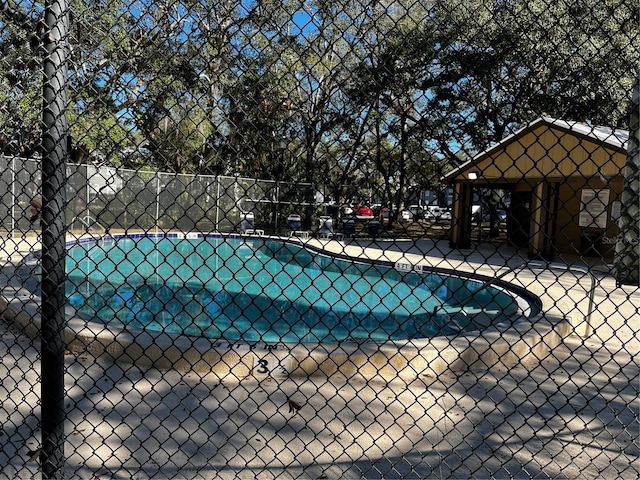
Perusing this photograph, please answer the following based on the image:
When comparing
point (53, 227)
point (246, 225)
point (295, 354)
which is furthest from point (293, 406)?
point (246, 225)

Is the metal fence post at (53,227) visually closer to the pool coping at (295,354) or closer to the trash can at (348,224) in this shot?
the trash can at (348,224)

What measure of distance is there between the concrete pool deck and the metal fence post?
601mm

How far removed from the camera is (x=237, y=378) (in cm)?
339

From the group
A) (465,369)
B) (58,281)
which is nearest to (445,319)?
(465,369)

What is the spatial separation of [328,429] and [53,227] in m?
1.76

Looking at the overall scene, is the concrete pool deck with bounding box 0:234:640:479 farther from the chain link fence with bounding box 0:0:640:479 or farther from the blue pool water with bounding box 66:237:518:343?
the blue pool water with bounding box 66:237:518:343

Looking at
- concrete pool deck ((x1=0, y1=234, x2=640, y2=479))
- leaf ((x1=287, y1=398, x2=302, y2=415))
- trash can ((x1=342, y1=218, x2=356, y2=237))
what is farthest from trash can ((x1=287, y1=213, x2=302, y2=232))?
leaf ((x1=287, y1=398, x2=302, y2=415))

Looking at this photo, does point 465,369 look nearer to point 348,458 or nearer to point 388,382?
point 388,382

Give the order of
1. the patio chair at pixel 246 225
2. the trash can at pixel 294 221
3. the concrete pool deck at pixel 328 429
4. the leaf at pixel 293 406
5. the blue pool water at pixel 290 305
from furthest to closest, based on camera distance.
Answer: the trash can at pixel 294 221
the blue pool water at pixel 290 305
the patio chair at pixel 246 225
the leaf at pixel 293 406
the concrete pool deck at pixel 328 429

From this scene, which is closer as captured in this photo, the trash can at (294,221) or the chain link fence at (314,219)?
the chain link fence at (314,219)

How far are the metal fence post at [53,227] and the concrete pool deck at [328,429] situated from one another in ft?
1.97

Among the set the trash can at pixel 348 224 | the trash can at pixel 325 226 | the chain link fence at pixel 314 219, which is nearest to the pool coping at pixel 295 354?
the chain link fence at pixel 314 219

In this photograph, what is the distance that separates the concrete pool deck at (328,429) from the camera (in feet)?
7.52

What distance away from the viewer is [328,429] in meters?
2.68
